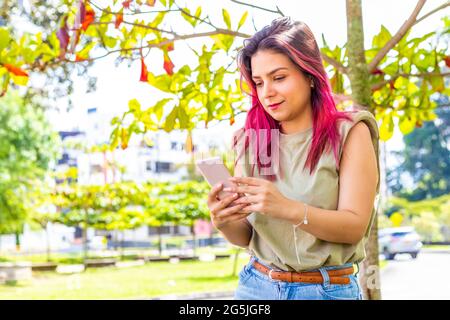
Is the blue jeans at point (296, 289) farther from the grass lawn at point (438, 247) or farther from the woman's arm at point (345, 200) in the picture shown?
the grass lawn at point (438, 247)

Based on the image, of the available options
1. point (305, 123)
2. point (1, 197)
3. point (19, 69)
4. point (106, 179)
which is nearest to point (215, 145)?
point (305, 123)

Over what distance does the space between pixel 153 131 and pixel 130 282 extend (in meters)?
6.20

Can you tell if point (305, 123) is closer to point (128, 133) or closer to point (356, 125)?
point (356, 125)

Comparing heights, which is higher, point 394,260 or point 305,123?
point 305,123

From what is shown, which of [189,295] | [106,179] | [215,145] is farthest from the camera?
[106,179]

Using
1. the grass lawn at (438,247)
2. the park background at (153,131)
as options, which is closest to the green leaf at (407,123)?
the park background at (153,131)

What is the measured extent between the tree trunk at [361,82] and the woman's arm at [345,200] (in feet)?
1.81

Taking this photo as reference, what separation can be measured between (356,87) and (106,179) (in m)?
6.87

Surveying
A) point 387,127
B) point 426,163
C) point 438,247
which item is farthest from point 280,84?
point 426,163

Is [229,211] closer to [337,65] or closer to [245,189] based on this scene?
[245,189]

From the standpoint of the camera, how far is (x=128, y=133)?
4.18 feet

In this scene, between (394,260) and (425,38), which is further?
(394,260)

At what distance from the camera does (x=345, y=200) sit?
2.02 feet
